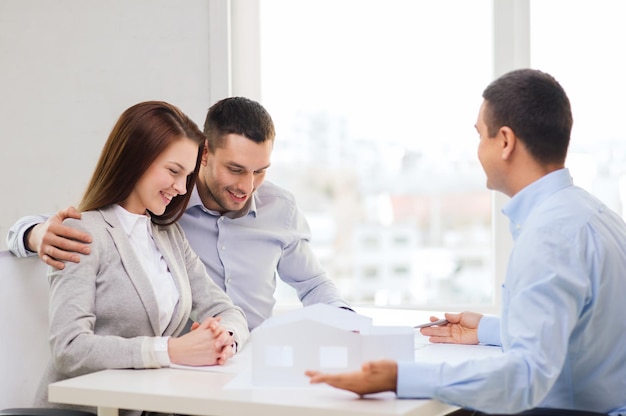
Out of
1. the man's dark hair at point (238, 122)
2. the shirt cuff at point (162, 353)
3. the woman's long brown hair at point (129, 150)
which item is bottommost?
the shirt cuff at point (162, 353)

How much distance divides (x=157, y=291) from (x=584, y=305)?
0.94m

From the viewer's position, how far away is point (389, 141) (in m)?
3.53

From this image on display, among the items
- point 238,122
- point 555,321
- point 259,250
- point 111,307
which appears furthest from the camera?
point 259,250

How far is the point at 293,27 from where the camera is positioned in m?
3.61

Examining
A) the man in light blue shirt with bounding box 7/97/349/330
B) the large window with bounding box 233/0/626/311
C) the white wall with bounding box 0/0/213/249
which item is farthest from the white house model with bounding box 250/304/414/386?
the white wall with bounding box 0/0/213/249

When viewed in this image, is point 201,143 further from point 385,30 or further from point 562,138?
point 385,30

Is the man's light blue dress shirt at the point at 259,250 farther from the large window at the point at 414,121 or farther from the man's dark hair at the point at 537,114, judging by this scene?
the man's dark hair at the point at 537,114

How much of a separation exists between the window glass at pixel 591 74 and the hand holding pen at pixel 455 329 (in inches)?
60.6

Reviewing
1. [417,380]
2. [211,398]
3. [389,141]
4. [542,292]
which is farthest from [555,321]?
[389,141]

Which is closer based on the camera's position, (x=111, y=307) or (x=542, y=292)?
(x=542, y=292)

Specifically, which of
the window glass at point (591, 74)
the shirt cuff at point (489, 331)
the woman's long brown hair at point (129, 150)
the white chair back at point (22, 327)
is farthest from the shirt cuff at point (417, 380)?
the window glass at point (591, 74)

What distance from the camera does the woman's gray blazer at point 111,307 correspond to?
176 centimetres

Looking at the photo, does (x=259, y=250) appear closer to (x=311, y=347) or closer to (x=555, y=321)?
(x=311, y=347)

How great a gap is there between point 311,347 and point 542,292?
0.42 metres
